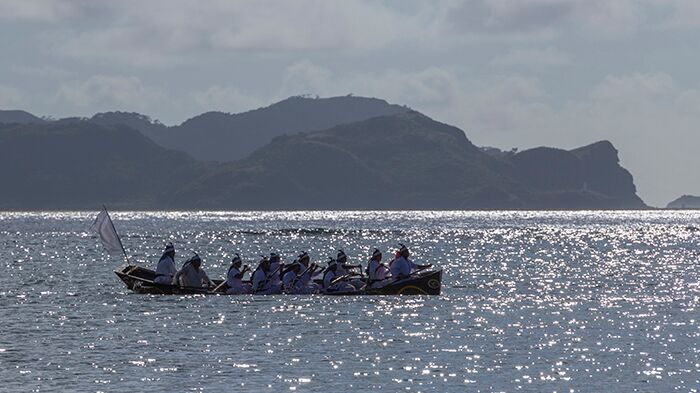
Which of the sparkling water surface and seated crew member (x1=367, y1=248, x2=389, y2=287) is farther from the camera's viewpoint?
seated crew member (x1=367, y1=248, x2=389, y2=287)

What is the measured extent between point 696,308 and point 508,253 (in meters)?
60.6

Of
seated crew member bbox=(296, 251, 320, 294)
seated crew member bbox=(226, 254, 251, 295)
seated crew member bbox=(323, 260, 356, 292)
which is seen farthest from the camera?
seated crew member bbox=(296, 251, 320, 294)

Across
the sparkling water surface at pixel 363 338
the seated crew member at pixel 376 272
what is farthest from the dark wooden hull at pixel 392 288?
the sparkling water surface at pixel 363 338

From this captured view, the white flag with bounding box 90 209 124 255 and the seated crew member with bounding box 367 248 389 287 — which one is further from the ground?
the white flag with bounding box 90 209 124 255

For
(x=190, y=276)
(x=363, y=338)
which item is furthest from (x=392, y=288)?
(x=363, y=338)

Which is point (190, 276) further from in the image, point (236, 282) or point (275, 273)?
point (275, 273)

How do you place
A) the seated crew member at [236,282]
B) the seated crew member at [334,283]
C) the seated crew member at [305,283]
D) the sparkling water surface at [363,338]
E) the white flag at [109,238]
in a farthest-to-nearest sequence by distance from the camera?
the white flag at [109,238] < the seated crew member at [305,283] < the seated crew member at [334,283] < the seated crew member at [236,282] < the sparkling water surface at [363,338]

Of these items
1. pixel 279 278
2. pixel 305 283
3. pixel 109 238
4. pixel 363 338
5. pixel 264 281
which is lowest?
pixel 363 338

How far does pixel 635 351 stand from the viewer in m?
40.5

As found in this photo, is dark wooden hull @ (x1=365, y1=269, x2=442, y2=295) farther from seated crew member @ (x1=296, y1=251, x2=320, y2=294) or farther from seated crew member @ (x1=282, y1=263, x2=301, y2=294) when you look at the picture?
seated crew member @ (x1=282, y1=263, x2=301, y2=294)

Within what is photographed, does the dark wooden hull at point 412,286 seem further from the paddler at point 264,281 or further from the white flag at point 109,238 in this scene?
the white flag at point 109,238

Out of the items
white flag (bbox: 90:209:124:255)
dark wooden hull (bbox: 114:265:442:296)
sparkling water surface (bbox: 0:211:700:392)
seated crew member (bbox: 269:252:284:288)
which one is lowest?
sparkling water surface (bbox: 0:211:700:392)

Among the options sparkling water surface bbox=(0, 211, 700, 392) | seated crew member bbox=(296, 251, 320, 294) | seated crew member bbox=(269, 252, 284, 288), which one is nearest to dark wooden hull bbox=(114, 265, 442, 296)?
sparkling water surface bbox=(0, 211, 700, 392)

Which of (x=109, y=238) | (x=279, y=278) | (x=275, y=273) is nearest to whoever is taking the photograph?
(x=275, y=273)
